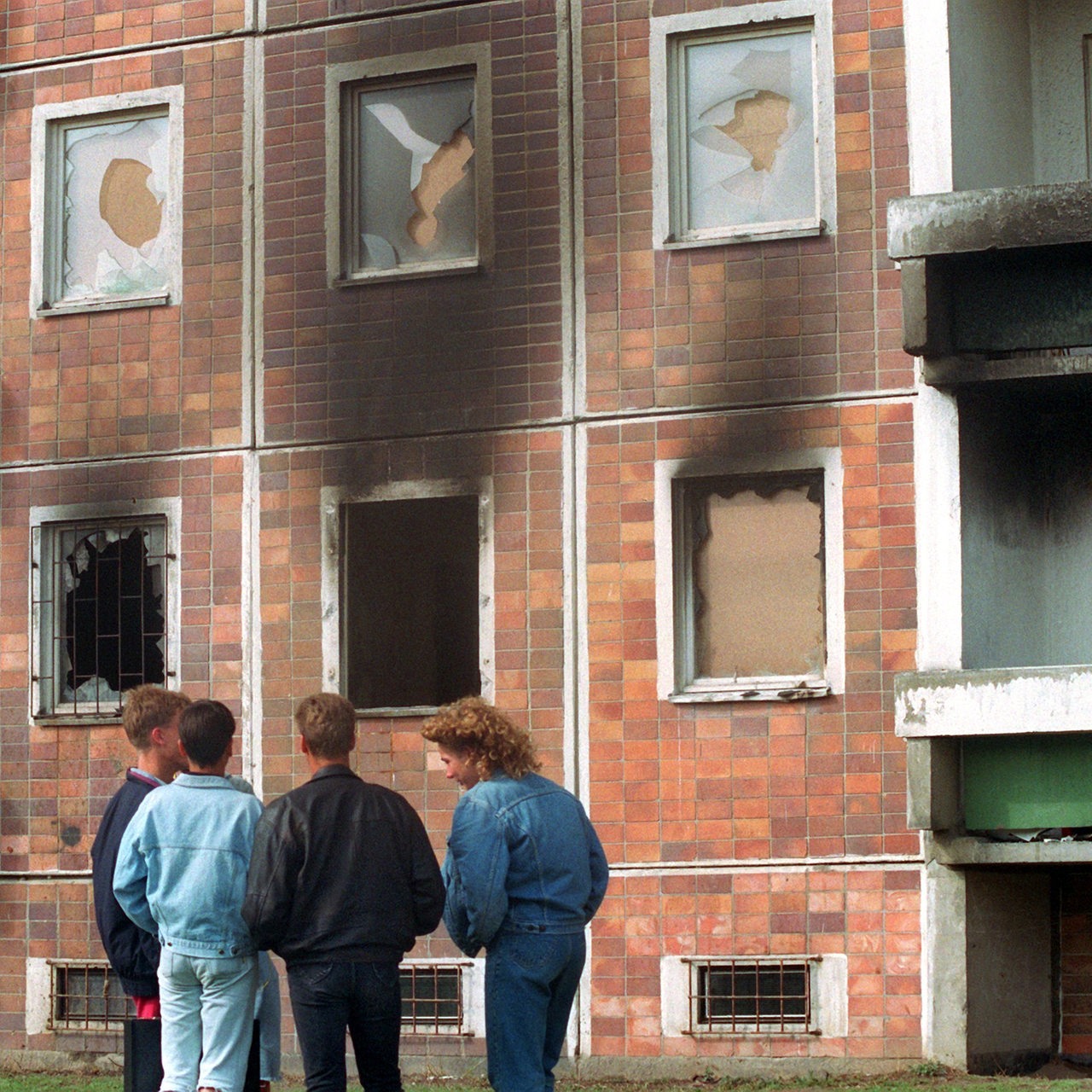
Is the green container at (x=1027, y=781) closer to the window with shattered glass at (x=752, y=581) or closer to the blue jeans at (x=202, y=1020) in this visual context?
the window with shattered glass at (x=752, y=581)

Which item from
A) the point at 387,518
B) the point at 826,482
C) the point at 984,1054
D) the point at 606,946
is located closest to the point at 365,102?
the point at 387,518

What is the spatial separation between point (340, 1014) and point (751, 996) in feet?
17.7

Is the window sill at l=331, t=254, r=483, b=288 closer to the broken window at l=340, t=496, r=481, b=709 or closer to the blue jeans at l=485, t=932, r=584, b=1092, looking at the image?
the broken window at l=340, t=496, r=481, b=709

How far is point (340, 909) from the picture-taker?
739 cm

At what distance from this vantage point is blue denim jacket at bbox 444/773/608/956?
7.46 metres

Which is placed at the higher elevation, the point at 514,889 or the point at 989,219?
the point at 989,219

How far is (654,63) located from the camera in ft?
42.7

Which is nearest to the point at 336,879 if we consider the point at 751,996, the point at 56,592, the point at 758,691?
the point at 758,691

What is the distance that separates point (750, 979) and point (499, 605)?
2.68 m

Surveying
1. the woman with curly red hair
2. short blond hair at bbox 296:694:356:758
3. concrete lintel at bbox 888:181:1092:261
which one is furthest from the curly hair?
concrete lintel at bbox 888:181:1092:261

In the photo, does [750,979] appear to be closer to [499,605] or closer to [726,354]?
[499,605]

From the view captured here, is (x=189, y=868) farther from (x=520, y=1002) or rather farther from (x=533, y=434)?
(x=533, y=434)

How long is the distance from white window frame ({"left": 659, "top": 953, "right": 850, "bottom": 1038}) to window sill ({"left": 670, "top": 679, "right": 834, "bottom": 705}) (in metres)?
1.48

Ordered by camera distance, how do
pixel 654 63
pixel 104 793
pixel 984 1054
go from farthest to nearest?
pixel 104 793, pixel 654 63, pixel 984 1054
